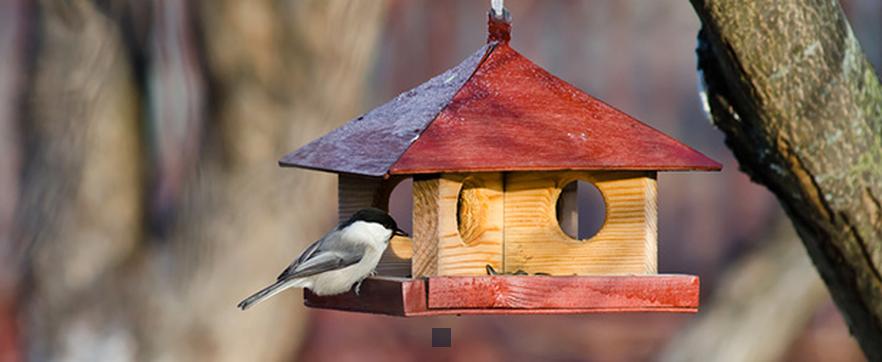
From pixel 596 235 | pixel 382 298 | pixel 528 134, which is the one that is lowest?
pixel 382 298

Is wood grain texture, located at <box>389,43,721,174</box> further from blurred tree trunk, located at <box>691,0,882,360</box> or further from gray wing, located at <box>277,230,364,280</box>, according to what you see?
gray wing, located at <box>277,230,364,280</box>

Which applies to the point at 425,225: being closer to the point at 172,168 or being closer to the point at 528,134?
the point at 528,134

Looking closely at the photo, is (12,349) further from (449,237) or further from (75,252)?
(449,237)

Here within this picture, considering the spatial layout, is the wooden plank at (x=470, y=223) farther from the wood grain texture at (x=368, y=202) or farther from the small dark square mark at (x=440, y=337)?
the small dark square mark at (x=440, y=337)

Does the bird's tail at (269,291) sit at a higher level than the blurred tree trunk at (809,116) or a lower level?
lower

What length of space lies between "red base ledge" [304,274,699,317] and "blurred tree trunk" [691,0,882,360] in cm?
35

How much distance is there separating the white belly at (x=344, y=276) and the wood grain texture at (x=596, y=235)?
331 millimetres

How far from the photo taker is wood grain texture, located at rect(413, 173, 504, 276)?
141 inches

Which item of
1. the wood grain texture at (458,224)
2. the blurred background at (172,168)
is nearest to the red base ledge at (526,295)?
the wood grain texture at (458,224)

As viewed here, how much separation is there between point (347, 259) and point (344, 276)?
75 millimetres

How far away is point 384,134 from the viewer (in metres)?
3.59

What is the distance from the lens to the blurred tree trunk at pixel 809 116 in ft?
11.2

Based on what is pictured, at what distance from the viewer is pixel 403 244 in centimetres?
410

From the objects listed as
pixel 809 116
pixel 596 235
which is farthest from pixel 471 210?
pixel 809 116
